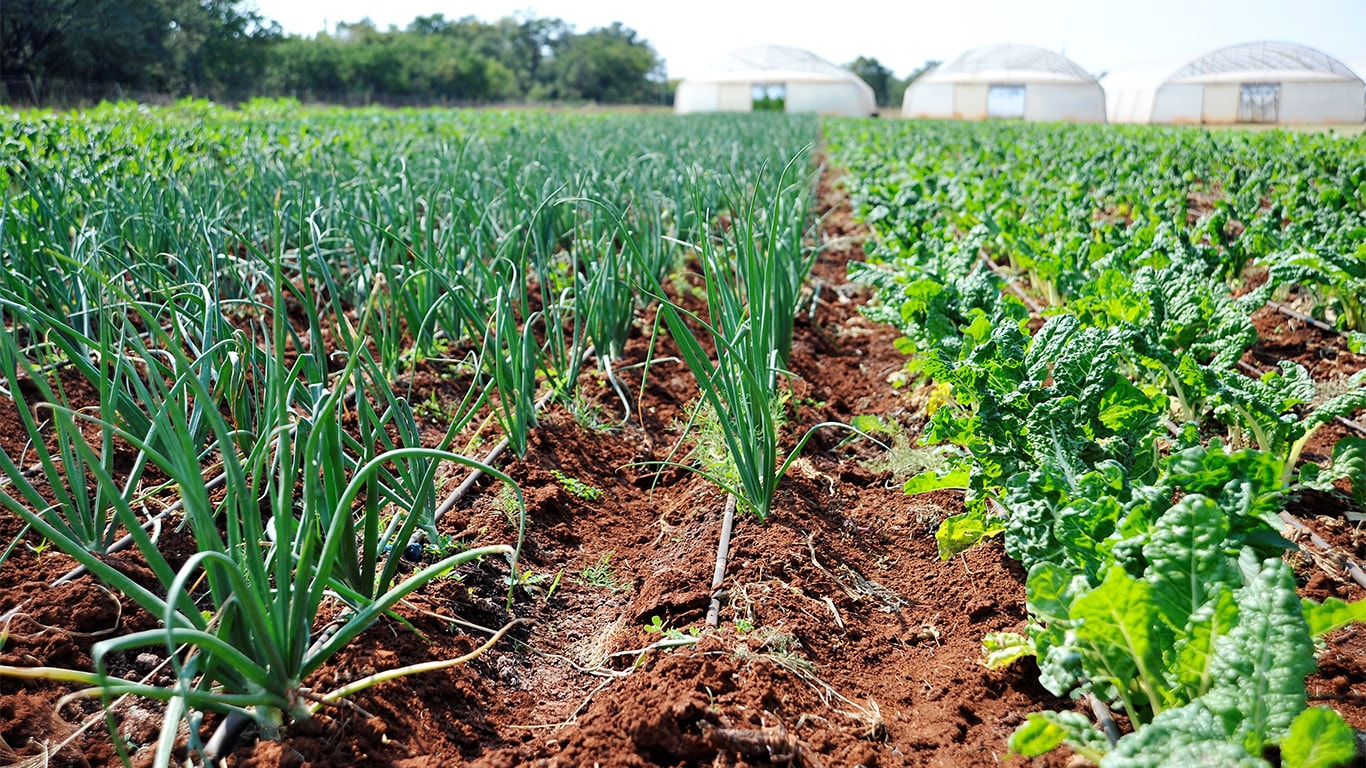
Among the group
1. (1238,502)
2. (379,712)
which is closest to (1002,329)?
(1238,502)

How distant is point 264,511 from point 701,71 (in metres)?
46.5

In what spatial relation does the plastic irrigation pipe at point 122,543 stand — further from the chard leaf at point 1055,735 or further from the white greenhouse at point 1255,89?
the white greenhouse at point 1255,89

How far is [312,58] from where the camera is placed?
36125 mm

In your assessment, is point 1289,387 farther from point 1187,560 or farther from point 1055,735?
point 1055,735

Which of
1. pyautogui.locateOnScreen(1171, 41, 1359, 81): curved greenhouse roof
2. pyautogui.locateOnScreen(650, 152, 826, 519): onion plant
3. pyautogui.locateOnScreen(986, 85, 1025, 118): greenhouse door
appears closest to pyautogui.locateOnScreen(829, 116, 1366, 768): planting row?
pyautogui.locateOnScreen(650, 152, 826, 519): onion plant

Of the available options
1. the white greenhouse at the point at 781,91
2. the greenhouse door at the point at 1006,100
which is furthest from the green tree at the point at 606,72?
the greenhouse door at the point at 1006,100

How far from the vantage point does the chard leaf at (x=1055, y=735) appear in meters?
1.17

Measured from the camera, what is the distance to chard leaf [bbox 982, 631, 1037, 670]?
1.54 m

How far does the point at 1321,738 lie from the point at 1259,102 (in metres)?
37.4

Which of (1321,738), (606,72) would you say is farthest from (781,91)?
(1321,738)

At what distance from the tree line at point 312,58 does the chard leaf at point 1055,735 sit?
1567 centimetres

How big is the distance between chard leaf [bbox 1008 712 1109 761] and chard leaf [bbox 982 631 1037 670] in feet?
0.96

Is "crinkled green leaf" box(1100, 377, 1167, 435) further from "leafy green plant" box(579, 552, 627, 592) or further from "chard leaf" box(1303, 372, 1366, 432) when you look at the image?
"leafy green plant" box(579, 552, 627, 592)

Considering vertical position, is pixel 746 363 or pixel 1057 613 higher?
pixel 746 363
